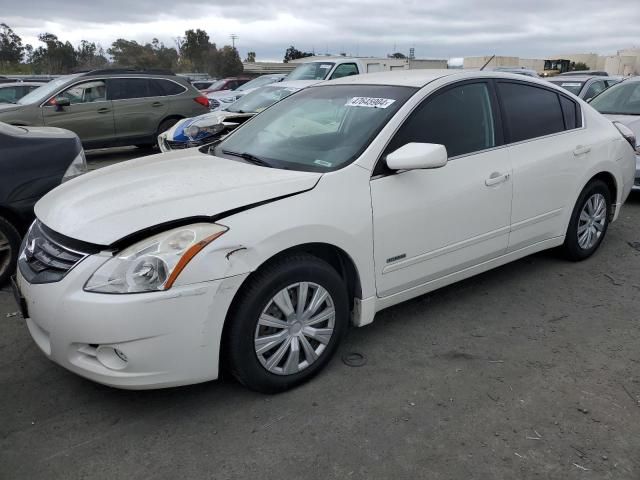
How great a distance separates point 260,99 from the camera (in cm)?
1019

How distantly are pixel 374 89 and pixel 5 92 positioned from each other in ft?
41.9

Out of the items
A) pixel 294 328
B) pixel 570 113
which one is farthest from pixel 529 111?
pixel 294 328

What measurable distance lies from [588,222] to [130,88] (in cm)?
947

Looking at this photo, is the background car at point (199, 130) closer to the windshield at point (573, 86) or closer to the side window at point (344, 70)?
the side window at point (344, 70)

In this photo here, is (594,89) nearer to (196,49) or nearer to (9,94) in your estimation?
(9,94)

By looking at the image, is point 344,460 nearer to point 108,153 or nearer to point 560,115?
point 560,115

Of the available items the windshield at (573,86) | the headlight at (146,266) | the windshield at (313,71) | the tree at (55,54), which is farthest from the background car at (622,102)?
the tree at (55,54)

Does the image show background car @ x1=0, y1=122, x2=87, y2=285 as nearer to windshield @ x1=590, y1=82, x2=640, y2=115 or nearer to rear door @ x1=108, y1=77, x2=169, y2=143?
rear door @ x1=108, y1=77, x2=169, y2=143

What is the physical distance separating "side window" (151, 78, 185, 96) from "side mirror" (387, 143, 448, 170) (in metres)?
9.64

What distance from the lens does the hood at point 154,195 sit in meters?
2.67

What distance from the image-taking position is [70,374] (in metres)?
3.16

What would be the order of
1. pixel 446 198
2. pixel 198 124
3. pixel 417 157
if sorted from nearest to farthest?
pixel 417 157
pixel 446 198
pixel 198 124

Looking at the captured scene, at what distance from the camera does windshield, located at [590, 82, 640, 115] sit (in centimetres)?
742

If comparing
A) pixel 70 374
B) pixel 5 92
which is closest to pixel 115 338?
pixel 70 374
